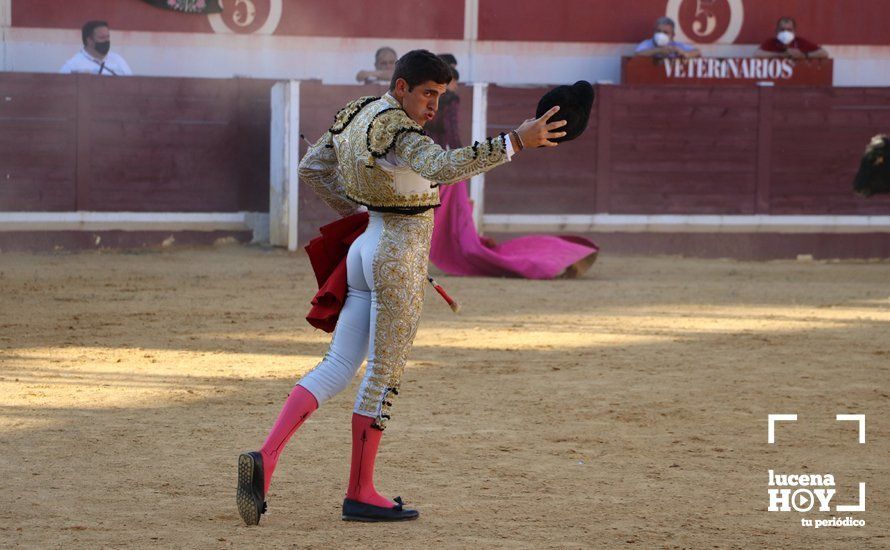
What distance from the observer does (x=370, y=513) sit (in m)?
3.33

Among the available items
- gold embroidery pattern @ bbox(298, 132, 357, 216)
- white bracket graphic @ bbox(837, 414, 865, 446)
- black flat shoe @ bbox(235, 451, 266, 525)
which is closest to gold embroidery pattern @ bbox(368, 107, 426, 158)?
gold embroidery pattern @ bbox(298, 132, 357, 216)

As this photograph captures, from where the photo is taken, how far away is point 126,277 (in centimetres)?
897

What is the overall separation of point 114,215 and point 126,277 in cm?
179

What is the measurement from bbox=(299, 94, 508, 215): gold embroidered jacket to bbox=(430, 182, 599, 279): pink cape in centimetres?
582

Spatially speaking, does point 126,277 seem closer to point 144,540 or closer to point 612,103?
point 612,103

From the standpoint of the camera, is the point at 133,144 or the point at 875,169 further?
the point at 133,144

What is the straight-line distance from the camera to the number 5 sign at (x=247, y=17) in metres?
12.2

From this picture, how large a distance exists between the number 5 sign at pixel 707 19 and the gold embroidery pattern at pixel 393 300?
9.95 meters

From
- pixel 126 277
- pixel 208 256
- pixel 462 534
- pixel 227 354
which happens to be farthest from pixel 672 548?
pixel 208 256

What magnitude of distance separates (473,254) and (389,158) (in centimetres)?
615

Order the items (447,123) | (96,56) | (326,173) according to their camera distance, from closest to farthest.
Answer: (326,173)
(447,123)
(96,56)

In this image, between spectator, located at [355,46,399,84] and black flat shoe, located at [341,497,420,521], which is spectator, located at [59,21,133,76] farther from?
black flat shoe, located at [341,497,420,521]

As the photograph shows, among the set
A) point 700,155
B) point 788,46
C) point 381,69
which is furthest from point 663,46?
point 381,69

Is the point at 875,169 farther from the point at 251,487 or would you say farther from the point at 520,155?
the point at 251,487
